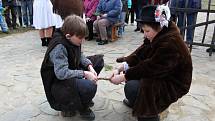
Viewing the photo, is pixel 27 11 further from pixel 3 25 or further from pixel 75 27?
pixel 75 27

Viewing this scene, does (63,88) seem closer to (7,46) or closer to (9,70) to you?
(9,70)

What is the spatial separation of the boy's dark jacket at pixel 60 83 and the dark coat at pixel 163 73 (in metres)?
0.64

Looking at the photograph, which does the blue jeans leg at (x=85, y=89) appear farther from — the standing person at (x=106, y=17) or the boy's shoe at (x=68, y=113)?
the standing person at (x=106, y=17)

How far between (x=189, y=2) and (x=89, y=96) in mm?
4149

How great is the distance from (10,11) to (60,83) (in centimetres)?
713

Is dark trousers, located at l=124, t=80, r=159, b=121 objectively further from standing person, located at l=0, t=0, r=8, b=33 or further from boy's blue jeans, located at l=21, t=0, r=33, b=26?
boy's blue jeans, located at l=21, t=0, r=33, b=26

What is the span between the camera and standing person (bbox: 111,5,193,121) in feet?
9.09

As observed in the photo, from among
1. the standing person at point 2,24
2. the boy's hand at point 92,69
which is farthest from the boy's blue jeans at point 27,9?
the boy's hand at point 92,69

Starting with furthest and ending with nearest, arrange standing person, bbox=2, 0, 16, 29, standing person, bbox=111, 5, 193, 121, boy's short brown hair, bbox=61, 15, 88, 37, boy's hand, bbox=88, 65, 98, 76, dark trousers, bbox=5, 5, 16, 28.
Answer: dark trousers, bbox=5, 5, 16, 28 < standing person, bbox=2, 0, 16, 29 < boy's hand, bbox=88, 65, 98, 76 < boy's short brown hair, bbox=61, 15, 88, 37 < standing person, bbox=111, 5, 193, 121

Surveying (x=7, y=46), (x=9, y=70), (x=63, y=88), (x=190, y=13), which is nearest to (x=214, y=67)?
(x=190, y=13)

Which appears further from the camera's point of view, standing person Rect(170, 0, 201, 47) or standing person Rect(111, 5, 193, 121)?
standing person Rect(170, 0, 201, 47)

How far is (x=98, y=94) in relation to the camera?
415 cm

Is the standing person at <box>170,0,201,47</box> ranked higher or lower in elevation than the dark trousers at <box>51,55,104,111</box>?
higher

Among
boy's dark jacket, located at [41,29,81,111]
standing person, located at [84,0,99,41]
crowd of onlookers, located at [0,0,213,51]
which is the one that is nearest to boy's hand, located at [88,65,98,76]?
boy's dark jacket, located at [41,29,81,111]
